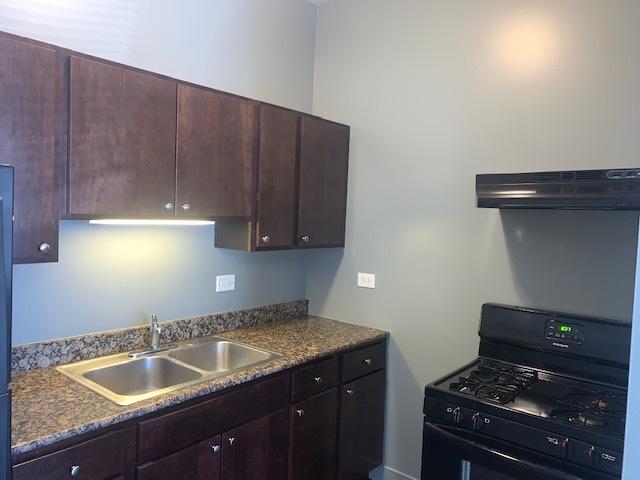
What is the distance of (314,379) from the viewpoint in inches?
94.3

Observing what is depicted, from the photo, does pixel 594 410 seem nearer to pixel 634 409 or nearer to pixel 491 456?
pixel 491 456

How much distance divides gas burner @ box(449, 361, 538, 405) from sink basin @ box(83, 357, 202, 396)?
120cm

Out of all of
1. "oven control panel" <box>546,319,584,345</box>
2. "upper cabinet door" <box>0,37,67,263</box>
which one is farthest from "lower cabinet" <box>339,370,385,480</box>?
"upper cabinet door" <box>0,37,67,263</box>

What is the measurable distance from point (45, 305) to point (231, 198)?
947 millimetres

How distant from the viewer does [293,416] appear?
2.29 meters

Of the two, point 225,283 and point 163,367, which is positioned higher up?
point 225,283

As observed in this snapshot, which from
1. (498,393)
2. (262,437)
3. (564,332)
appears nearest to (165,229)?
(262,437)

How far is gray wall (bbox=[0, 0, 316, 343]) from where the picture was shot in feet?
6.57

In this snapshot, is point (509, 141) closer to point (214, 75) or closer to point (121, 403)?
point (214, 75)

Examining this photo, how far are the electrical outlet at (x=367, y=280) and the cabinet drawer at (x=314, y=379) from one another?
0.66 meters

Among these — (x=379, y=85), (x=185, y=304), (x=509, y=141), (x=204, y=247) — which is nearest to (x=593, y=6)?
(x=509, y=141)

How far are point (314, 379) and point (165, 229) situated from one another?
1.11 m

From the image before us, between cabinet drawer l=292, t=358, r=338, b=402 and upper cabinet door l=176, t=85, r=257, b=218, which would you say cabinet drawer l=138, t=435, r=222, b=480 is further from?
upper cabinet door l=176, t=85, r=257, b=218

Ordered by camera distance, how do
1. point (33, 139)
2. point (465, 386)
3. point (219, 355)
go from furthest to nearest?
point (219, 355) → point (465, 386) → point (33, 139)
